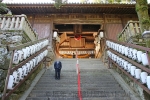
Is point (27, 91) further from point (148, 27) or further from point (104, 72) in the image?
point (148, 27)

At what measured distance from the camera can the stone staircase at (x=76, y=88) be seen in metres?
6.02

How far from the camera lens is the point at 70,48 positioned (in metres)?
20.2

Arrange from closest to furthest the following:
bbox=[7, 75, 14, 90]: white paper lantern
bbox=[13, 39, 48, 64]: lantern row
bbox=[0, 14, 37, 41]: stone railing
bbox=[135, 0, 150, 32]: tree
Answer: bbox=[7, 75, 14, 90]: white paper lantern < bbox=[13, 39, 48, 64]: lantern row < bbox=[135, 0, 150, 32]: tree < bbox=[0, 14, 37, 41]: stone railing

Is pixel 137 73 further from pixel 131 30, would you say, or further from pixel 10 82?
pixel 10 82

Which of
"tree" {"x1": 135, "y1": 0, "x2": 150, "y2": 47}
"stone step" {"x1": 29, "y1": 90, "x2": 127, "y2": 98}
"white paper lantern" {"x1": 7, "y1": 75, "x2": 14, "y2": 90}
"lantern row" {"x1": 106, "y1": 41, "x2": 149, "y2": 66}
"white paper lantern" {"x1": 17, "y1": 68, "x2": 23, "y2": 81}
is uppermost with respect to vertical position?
"tree" {"x1": 135, "y1": 0, "x2": 150, "y2": 47}

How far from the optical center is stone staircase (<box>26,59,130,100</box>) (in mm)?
6020

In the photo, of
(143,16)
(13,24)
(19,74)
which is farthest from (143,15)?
(13,24)

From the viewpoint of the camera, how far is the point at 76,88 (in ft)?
22.2

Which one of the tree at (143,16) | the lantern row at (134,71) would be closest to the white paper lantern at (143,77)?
the lantern row at (134,71)

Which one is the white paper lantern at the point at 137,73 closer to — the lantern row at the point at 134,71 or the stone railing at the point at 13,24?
the lantern row at the point at 134,71

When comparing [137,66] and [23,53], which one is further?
[23,53]

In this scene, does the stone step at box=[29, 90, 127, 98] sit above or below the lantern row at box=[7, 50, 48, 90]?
below

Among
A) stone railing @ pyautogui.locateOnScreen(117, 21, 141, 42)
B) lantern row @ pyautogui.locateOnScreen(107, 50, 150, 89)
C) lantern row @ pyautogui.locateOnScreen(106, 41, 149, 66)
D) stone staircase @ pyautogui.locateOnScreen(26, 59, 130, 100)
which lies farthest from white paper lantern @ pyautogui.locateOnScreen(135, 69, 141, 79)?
stone railing @ pyautogui.locateOnScreen(117, 21, 141, 42)

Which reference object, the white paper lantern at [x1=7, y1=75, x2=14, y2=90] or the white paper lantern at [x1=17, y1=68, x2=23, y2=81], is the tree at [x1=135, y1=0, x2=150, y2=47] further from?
the white paper lantern at [x1=7, y1=75, x2=14, y2=90]
